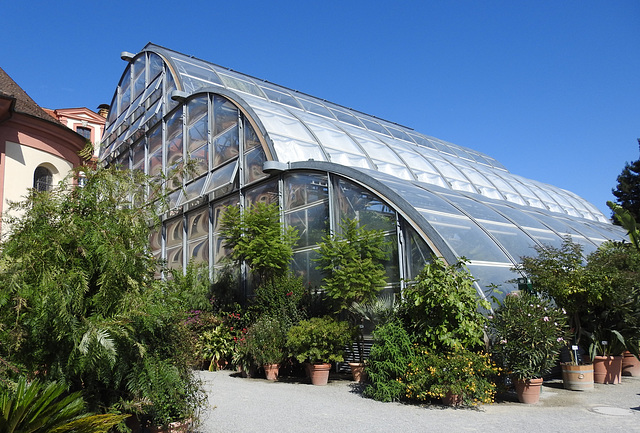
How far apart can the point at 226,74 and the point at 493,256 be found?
54.0ft

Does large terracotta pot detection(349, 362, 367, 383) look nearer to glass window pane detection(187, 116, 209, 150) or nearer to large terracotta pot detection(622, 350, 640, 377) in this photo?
large terracotta pot detection(622, 350, 640, 377)

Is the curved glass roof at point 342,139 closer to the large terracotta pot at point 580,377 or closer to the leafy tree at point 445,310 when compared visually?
the leafy tree at point 445,310

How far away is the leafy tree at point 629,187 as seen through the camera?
1485 inches

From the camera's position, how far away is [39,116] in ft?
54.9

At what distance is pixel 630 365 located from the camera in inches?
491

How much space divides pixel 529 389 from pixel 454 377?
5.13 feet

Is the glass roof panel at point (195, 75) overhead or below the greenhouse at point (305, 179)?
overhead

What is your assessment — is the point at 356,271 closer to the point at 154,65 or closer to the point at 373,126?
the point at 373,126

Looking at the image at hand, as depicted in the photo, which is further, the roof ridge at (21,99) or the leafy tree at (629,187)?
the leafy tree at (629,187)

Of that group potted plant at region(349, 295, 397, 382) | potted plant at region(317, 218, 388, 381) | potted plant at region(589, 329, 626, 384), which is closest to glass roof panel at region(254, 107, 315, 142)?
potted plant at region(317, 218, 388, 381)

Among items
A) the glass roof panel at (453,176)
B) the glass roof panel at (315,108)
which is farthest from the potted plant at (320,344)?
the glass roof panel at (315,108)

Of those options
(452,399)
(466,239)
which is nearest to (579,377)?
(452,399)

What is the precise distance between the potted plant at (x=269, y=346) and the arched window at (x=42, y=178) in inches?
376

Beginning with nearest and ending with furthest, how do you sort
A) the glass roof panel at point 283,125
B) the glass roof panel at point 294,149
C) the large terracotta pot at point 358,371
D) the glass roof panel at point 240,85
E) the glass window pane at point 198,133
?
the large terracotta pot at point 358,371, the glass roof panel at point 294,149, the glass roof panel at point 283,125, the glass window pane at point 198,133, the glass roof panel at point 240,85
